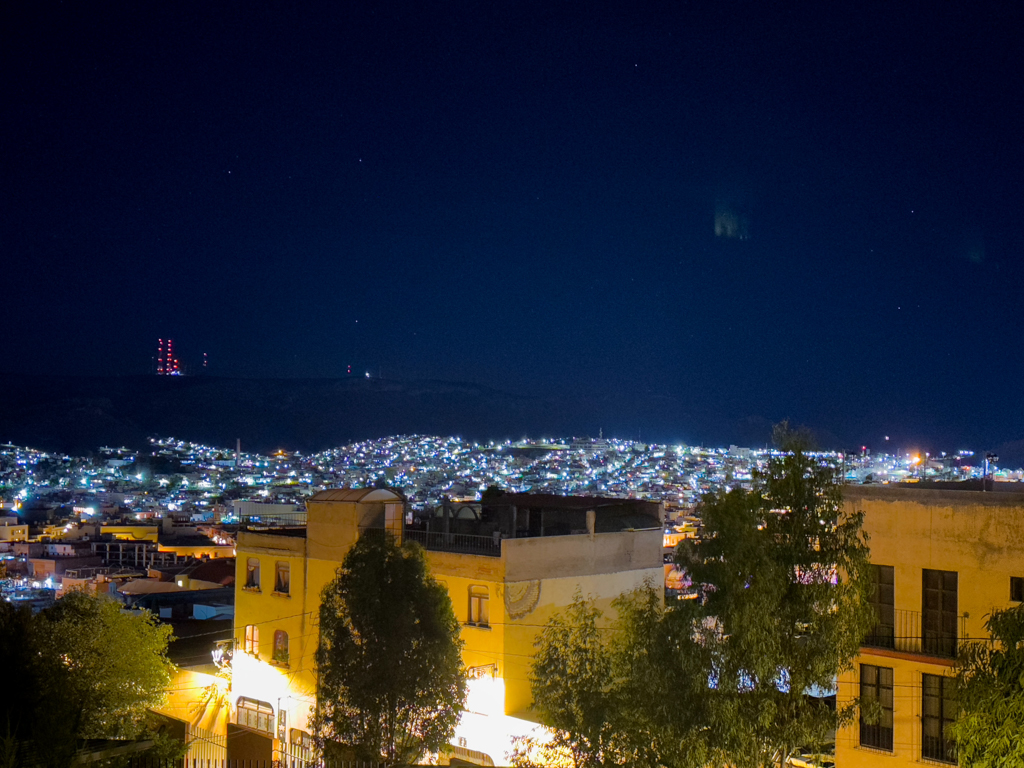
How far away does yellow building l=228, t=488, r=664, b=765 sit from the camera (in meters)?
18.2

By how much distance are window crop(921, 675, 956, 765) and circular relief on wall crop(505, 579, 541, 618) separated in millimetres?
7973

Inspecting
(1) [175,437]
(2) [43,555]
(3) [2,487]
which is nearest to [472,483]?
(3) [2,487]

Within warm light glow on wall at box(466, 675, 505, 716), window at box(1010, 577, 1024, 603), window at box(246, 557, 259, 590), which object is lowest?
warm light glow on wall at box(466, 675, 505, 716)

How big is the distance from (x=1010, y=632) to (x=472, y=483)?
388 feet

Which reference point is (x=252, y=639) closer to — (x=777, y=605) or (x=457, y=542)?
(x=457, y=542)

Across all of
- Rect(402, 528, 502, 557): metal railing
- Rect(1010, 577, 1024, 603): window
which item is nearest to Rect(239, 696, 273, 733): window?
Rect(402, 528, 502, 557): metal railing

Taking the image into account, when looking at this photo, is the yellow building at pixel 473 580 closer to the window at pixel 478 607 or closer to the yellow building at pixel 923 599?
the window at pixel 478 607

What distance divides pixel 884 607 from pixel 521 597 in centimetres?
744

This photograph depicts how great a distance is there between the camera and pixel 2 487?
124m

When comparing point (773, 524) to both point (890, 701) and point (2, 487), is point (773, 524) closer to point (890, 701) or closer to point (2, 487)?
point (890, 701)

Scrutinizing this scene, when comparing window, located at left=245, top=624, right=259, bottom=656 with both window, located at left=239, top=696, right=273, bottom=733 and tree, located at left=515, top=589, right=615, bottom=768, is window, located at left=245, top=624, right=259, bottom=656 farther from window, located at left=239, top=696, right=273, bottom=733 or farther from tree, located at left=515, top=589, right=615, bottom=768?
tree, located at left=515, top=589, right=615, bottom=768

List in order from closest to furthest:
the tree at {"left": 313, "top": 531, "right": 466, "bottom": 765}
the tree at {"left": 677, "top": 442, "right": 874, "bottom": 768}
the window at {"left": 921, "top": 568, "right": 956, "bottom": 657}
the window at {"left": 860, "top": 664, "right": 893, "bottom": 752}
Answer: the tree at {"left": 677, "top": 442, "right": 874, "bottom": 768} < the window at {"left": 921, "top": 568, "right": 956, "bottom": 657} < the window at {"left": 860, "top": 664, "right": 893, "bottom": 752} < the tree at {"left": 313, "top": 531, "right": 466, "bottom": 765}

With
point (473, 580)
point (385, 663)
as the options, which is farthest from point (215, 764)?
point (385, 663)

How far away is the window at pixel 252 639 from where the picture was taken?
72.1 feet
